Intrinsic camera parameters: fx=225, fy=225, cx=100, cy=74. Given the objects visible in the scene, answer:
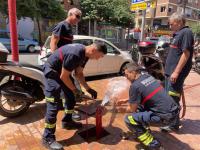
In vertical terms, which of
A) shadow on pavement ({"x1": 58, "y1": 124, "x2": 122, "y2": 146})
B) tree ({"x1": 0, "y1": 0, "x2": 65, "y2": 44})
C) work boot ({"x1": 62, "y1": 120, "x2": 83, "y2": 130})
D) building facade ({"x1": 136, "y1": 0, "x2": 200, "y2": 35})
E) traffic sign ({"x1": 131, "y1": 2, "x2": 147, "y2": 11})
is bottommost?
shadow on pavement ({"x1": 58, "y1": 124, "x2": 122, "y2": 146})

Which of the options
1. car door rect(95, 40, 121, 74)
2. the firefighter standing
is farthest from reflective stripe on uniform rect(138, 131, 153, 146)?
car door rect(95, 40, 121, 74)

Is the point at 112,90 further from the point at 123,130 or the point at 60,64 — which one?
the point at 60,64

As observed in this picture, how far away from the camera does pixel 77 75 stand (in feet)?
Result: 13.0

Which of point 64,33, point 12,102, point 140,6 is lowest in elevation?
point 12,102

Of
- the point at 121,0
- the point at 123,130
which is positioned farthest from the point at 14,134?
the point at 121,0

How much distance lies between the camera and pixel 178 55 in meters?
3.62

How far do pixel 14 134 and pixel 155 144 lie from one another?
2.20 meters

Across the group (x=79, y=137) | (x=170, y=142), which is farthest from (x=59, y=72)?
(x=170, y=142)

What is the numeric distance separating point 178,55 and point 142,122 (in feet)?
4.26

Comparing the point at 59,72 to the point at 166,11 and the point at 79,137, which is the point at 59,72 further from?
the point at 166,11

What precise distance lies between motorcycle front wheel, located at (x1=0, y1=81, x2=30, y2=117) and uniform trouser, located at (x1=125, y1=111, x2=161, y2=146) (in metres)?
2.00

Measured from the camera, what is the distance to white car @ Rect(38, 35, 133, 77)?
6988 mm

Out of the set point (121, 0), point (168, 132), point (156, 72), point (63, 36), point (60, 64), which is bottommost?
point (168, 132)

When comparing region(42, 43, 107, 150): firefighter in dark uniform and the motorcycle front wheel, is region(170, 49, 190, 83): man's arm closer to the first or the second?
region(42, 43, 107, 150): firefighter in dark uniform
